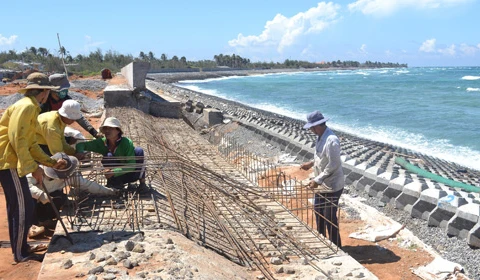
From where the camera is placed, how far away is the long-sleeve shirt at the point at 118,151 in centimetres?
462

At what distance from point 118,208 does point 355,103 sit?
2901 centimetres

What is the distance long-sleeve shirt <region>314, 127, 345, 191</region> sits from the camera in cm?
443

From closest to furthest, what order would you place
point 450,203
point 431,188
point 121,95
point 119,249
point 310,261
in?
point 119,249
point 310,261
point 450,203
point 431,188
point 121,95

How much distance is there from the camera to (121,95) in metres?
12.2

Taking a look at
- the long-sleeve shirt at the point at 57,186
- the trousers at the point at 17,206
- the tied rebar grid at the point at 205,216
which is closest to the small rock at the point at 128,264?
the tied rebar grid at the point at 205,216

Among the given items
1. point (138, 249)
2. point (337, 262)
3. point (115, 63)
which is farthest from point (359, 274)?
point (115, 63)

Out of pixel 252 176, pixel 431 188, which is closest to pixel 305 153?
pixel 252 176

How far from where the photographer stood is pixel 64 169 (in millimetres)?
3719

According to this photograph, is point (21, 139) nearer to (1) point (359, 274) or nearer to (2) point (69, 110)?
(2) point (69, 110)

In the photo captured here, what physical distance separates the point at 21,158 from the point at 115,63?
59.6 metres

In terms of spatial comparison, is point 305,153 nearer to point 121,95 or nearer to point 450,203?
point 450,203

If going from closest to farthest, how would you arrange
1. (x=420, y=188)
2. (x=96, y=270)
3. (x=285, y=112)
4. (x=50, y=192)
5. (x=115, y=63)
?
(x=96, y=270), (x=50, y=192), (x=420, y=188), (x=285, y=112), (x=115, y=63)

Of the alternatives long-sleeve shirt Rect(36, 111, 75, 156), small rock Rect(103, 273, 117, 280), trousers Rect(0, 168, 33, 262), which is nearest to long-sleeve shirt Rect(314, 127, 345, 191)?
small rock Rect(103, 273, 117, 280)

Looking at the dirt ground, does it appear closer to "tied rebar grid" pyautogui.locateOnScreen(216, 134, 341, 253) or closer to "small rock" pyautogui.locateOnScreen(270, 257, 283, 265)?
"tied rebar grid" pyautogui.locateOnScreen(216, 134, 341, 253)
